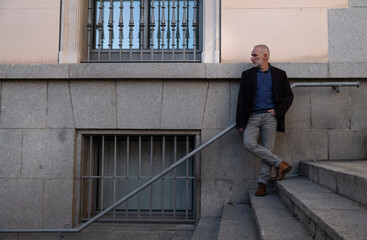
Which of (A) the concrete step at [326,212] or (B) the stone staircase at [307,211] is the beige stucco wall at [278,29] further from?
(A) the concrete step at [326,212]

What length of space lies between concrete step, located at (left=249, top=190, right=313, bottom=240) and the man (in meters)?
0.49

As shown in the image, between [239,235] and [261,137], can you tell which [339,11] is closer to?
[261,137]

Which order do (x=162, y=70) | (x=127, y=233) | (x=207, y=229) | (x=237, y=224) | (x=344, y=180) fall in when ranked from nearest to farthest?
(x=344, y=180), (x=237, y=224), (x=207, y=229), (x=127, y=233), (x=162, y=70)

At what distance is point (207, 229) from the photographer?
459 cm

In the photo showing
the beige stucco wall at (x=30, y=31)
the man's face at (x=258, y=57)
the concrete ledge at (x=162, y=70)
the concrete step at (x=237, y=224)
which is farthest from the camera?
the beige stucco wall at (x=30, y=31)

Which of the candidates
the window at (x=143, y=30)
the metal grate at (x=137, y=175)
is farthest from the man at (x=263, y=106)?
the window at (x=143, y=30)

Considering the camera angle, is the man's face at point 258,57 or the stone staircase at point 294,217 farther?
the man's face at point 258,57

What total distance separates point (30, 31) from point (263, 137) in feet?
11.9

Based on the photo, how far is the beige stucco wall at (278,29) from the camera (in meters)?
5.29

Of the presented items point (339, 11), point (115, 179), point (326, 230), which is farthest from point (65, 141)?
point (339, 11)

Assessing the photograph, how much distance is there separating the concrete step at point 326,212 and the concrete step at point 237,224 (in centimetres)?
46

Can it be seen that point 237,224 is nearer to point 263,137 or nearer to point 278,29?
point 263,137

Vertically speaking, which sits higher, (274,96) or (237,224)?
(274,96)

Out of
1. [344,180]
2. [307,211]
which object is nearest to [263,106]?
[344,180]
